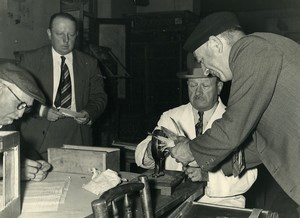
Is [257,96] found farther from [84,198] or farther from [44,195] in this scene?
[44,195]

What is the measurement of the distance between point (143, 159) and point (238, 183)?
76 cm

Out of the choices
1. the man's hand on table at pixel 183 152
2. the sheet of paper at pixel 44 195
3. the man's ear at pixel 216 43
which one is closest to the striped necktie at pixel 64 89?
the sheet of paper at pixel 44 195

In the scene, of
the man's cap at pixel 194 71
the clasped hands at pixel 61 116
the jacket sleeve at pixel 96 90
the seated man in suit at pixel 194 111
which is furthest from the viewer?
the jacket sleeve at pixel 96 90

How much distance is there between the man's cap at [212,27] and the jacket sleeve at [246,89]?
0.25 metres

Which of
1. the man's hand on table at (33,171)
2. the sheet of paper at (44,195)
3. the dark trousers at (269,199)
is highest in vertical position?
the man's hand on table at (33,171)

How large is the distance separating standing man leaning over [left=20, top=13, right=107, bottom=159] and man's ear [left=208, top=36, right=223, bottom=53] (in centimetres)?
207

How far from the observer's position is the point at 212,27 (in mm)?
2191

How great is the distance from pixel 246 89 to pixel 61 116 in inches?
95.4

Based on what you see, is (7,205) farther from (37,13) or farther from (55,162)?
(37,13)

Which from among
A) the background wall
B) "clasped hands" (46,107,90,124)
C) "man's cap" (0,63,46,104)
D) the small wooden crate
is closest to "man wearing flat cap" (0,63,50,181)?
"man's cap" (0,63,46,104)

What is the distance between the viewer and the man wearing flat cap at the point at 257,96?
191 centimetres

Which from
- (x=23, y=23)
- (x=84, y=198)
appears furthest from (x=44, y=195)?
(x=23, y=23)

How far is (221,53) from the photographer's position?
2.19m

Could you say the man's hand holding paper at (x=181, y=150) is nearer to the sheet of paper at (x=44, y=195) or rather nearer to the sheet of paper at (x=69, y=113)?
the sheet of paper at (x=44, y=195)
